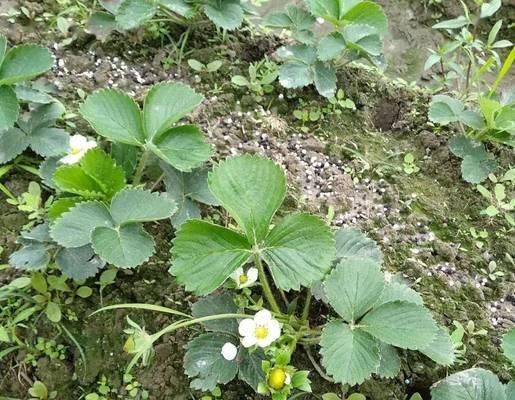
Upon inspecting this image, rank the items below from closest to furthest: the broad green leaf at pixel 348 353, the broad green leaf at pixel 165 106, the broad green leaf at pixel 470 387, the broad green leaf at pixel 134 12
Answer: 1. the broad green leaf at pixel 348 353
2. the broad green leaf at pixel 470 387
3. the broad green leaf at pixel 165 106
4. the broad green leaf at pixel 134 12

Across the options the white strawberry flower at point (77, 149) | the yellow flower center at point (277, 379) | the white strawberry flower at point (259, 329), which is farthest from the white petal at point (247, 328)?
the white strawberry flower at point (77, 149)

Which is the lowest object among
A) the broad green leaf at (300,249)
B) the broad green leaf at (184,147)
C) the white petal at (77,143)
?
the white petal at (77,143)

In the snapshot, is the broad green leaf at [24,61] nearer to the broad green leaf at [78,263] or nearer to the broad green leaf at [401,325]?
the broad green leaf at [78,263]

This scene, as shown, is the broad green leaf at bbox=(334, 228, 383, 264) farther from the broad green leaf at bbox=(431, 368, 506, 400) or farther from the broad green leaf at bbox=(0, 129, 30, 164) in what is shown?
the broad green leaf at bbox=(0, 129, 30, 164)

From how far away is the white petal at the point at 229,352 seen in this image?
55.4 inches

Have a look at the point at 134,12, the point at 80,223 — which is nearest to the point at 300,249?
the point at 80,223

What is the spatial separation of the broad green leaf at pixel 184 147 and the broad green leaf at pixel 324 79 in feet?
1.94

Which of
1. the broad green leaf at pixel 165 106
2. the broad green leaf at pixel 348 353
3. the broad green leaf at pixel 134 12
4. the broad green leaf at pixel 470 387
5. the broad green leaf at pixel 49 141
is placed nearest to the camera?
the broad green leaf at pixel 348 353

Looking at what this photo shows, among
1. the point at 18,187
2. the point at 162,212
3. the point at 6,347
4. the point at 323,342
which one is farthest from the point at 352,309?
the point at 18,187

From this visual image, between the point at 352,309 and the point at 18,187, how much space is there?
3.33ft

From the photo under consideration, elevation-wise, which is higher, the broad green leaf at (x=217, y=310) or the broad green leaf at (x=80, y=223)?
the broad green leaf at (x=80, y=223)

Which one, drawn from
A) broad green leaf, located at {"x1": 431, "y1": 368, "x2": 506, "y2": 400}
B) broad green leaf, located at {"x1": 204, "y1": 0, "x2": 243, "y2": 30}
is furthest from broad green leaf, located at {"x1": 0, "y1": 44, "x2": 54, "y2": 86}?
broad green leaf, located at {"x1": 431, "y1": 368, "x2": 506, "y2": 400}

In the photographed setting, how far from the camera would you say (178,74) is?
2123 mm

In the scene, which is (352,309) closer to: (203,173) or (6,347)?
(203,173)
